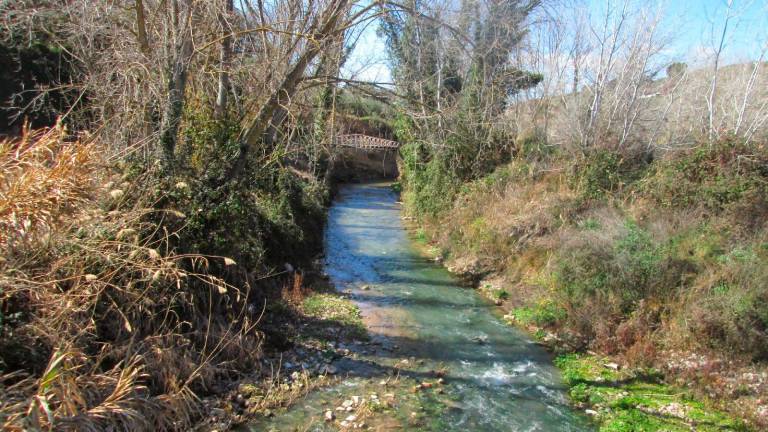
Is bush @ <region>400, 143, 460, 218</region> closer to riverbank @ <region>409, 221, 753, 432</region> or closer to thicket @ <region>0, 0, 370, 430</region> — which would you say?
thicket @ <region>0, 0, 370, 430</region>

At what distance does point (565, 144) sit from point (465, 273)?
18.7ft

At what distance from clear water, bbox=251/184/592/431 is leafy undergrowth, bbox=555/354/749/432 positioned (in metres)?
0.32

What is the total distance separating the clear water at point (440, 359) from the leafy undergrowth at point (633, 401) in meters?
0.32

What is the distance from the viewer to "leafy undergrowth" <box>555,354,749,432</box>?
7.06 metres

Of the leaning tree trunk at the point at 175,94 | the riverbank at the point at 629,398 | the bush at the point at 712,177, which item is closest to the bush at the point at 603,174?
the bush at the point at 712,177

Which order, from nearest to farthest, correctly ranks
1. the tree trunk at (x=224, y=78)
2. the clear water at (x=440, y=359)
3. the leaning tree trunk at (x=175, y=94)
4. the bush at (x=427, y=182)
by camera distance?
the clear water at (x=440, y=359)
the leaning tree trunk at (x=175, y=94)
the tree trunk at (x=224, y=78)
the bush at (x=427, y=182)

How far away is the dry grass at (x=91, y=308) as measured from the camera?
540 cm

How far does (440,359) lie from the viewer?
891 cm

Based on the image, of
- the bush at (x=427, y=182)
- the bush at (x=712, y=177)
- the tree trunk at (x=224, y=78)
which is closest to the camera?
the tree trunk at (x=224, y=78)

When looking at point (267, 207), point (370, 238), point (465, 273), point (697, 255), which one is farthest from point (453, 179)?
point (697, 255)

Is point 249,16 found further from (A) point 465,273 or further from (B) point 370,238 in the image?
(B) point 370,238

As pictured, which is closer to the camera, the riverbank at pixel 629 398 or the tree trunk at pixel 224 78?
the riverbank at pixel 629 398

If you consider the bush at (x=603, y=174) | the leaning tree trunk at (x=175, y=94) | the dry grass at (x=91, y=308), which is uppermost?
the leaning tree trunk at (x=175, y=94)

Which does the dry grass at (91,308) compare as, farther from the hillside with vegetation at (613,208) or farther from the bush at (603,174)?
the bush at (603,174)
